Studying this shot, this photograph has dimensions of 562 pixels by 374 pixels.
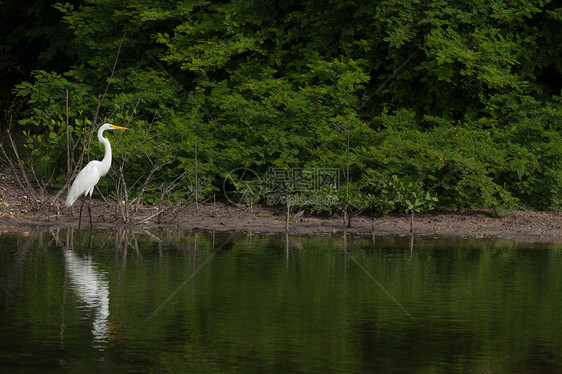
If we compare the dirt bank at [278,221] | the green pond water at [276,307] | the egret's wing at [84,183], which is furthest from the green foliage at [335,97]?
the green pond water at [276,307]

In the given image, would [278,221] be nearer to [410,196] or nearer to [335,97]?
[410,196]

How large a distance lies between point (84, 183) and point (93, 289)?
7656 mm

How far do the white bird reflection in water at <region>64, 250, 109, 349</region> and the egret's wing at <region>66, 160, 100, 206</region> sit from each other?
4168 mm

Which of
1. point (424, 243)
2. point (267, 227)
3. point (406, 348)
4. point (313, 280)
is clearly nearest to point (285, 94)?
point (267, 227)

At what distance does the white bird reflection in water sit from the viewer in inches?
365

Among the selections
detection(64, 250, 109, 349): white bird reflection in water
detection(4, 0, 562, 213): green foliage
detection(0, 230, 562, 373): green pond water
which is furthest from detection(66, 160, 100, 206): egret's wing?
detection(64, 250, 109, 349): white bird reflection in water

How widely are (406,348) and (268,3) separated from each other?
55.9 ft

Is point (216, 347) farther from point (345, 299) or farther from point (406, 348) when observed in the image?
point (345, 299)

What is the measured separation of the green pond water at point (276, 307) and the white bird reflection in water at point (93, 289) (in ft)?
0.07

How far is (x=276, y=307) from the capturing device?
34.6 ft

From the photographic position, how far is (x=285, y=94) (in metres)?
22.7

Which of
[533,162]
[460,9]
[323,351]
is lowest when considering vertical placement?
[323,351]

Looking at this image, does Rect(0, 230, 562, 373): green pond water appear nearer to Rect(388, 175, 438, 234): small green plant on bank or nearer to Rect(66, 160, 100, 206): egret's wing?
Rect(66, 160, 100, 206): egret's wing

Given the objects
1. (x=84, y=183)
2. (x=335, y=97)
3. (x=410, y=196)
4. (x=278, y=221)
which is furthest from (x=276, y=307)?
(x=335, y=97)
